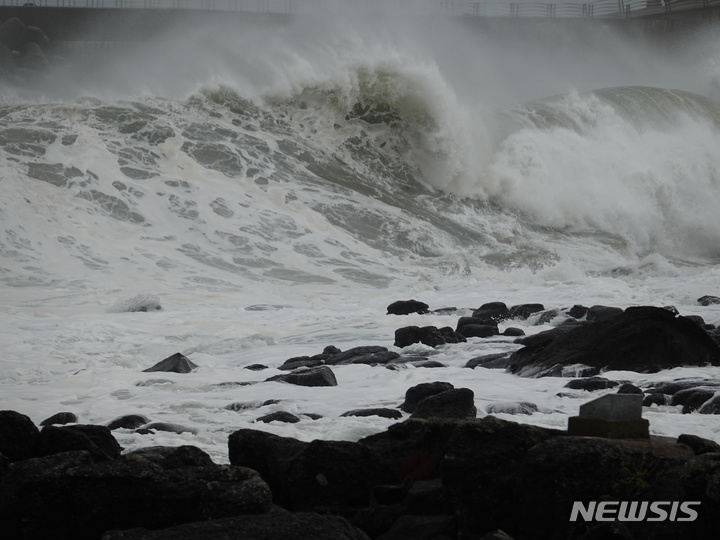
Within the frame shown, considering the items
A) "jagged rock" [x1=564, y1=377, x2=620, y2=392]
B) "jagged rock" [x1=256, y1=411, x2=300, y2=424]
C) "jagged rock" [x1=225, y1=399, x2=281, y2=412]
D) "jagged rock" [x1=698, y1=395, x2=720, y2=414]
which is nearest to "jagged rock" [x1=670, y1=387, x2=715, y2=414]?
"jagged rock" [x1=698, y1=395, x2=720, y2=414]

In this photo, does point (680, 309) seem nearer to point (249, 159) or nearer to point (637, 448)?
point (637, 448)

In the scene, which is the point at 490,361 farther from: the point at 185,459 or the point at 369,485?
the point at 185,459

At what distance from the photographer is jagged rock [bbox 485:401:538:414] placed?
7203 mm

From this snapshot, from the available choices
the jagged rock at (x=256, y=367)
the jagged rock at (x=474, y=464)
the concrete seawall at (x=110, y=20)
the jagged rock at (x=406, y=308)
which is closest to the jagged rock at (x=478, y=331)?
the jagged rock at (x=406, y=308)

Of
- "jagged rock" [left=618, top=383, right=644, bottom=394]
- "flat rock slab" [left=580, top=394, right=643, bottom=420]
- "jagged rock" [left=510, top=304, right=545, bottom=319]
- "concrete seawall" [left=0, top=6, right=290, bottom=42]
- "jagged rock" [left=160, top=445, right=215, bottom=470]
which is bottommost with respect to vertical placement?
"jagged rock" [left=510, top=304, right=545, bottom=319]

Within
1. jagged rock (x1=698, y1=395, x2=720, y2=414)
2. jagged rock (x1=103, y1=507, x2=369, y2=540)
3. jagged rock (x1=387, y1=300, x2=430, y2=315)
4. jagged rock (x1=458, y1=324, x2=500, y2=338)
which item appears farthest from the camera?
jagged rock (x1=387, y1=300, x2=430, y2=315)

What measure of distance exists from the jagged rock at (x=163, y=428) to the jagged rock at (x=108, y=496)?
2281 mm

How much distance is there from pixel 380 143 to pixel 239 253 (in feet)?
28.8

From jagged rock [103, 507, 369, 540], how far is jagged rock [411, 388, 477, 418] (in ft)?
8.05

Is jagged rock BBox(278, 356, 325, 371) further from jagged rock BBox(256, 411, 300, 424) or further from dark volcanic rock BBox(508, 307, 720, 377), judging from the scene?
jagged rock BBox(256, 411, 300, 424)

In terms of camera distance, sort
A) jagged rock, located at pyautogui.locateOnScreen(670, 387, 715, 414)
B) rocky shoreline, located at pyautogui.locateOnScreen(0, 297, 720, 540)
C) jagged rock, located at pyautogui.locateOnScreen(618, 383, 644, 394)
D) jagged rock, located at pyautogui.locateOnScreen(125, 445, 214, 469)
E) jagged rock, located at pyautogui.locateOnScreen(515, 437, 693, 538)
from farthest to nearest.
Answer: jagged rock, located at pyautogui.locateOnScreen(618, 383, 644, 394)
jagged rock, located at pyautogui.locateOnScreen(670, 387, 715, 414)
jagged rock, located at pyautogui.locateOnScreen(125, 445, 214, 469)
jagged rock, located at pyautogui.locateOnScreen(515, 437, 693, 538)
rocky shoreline, located at pyautogui.locateOnScreen(0, 297, 720, 540)

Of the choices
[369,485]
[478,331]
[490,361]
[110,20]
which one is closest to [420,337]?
[478,331]

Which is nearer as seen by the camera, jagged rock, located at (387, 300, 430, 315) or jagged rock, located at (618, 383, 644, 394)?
jagged rock, located at (618, 383, 644, 394)

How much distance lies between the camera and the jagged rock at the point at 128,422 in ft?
22.8
